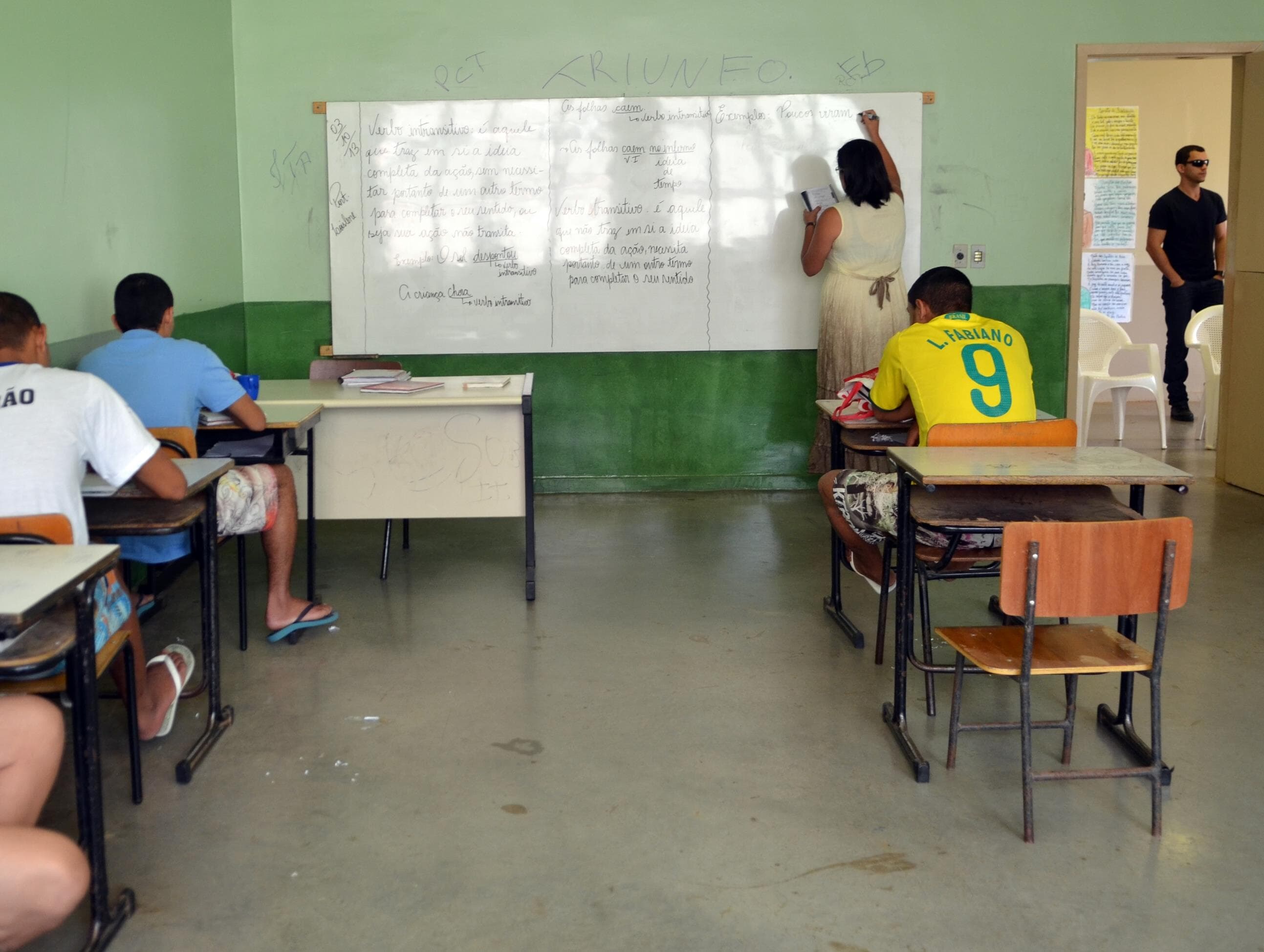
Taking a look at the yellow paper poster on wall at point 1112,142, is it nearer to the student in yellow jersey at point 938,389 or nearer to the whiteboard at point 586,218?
the whiteboard at point 586,218

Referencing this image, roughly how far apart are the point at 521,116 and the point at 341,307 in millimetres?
1258

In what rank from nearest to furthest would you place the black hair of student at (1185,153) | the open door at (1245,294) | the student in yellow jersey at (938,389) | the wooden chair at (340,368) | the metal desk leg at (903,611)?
the metal desk leg at (903,611) < the student in yellow jersey at (938,389) < the wooden chair at (340,368) < the open door at (1245,294) < the black hair of student at (1185,153)

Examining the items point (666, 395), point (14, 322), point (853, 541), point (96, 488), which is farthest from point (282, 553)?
point (666, 395)

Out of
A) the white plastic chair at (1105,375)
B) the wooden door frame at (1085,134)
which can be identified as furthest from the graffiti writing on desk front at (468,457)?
the white plastic chair at (1105,375)

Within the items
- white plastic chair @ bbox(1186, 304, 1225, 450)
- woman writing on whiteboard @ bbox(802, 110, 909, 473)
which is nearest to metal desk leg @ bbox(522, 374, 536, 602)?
woman writing on whiteboard @ bbox(802, 110, 909, 473)

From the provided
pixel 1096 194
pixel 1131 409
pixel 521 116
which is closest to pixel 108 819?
pixel 521 116

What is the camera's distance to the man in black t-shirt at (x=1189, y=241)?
7508 mm

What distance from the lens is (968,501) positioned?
9.65ft

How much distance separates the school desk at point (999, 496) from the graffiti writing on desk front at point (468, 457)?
5.09ft

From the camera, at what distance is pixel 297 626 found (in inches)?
147

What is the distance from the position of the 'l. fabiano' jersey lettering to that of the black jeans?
15.9 ft

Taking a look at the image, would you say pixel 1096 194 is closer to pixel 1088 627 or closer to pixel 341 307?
pixel 341 307

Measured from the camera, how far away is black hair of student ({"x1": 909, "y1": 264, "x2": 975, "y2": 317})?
3551mm

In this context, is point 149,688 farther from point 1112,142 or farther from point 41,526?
point 1112,142
